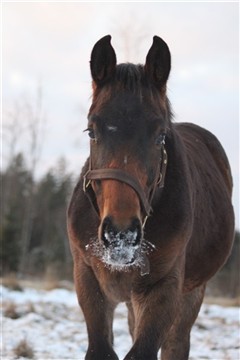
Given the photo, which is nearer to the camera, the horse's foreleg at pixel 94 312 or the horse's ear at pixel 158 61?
the horse's ear at pixel 158 61

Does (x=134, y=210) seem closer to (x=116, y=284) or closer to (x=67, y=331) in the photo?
(x=116, y=284)

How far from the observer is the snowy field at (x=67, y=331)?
21.9ft

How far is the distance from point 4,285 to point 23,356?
20.6ft

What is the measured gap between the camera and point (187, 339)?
205 inches

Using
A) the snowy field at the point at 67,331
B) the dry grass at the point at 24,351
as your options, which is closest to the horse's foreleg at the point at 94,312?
the snowy field at the point at 67,331

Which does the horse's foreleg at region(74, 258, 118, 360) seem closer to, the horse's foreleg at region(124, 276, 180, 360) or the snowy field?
the horse's foreleg at region(124, 276, 180, 360)

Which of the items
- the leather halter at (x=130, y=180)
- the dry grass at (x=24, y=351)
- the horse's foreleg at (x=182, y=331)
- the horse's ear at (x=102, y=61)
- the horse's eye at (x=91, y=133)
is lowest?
the dry grass at (x=24, y=351)

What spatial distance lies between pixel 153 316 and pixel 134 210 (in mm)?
1039

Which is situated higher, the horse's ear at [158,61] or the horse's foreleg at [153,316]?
the horse's ear at [158,61]

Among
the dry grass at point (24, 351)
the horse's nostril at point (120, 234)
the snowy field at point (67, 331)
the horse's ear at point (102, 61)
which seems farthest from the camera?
the snowy field at point (67, 331)

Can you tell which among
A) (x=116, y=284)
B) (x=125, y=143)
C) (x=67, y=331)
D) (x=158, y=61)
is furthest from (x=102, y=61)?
(x=67, y=331)

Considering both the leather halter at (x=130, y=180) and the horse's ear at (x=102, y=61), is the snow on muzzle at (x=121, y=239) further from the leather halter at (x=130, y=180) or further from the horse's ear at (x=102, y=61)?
the horse's ear at (x=102, y=61)

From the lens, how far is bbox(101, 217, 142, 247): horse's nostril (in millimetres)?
2624

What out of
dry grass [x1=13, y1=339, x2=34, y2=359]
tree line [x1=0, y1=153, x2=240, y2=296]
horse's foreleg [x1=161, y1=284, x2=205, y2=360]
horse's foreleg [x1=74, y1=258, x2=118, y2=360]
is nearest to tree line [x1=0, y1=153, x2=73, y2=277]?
tree line [x1=0, y1=153, x2=240, y2=296]
